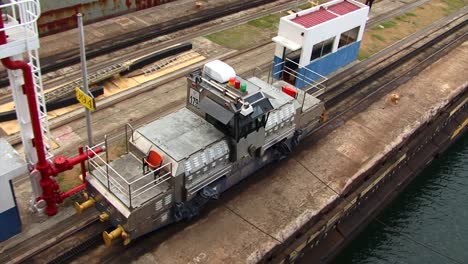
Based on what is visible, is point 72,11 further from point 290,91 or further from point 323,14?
point 290,91

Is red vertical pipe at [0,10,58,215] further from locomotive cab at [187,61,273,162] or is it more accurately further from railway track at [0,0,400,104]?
railway track at [0,0,400,104]

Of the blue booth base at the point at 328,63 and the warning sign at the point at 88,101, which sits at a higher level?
the warning sign at the point at 88,101

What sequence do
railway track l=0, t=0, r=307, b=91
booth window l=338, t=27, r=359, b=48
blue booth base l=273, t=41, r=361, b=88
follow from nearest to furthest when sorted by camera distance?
blue booth base l=273, t=41, r=361, b=88, railway track l=0, t=0, r=307, b=91, booth window l=338, t=27, r=359, b=48

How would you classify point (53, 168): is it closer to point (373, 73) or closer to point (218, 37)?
point (218, 37)

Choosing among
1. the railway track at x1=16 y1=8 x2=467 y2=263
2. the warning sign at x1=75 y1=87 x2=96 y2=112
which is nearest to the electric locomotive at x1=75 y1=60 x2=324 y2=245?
the railway track at x1=16 y1=8 x2=467 y2=263

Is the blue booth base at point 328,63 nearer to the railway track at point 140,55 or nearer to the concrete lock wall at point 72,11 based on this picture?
the railway track at point 140,55

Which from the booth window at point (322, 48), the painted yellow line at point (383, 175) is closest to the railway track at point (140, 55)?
the booth window at point (322, 48)

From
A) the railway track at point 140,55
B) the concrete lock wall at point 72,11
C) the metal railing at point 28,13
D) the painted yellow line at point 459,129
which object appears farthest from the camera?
the concrete lock wall at point 72,11
